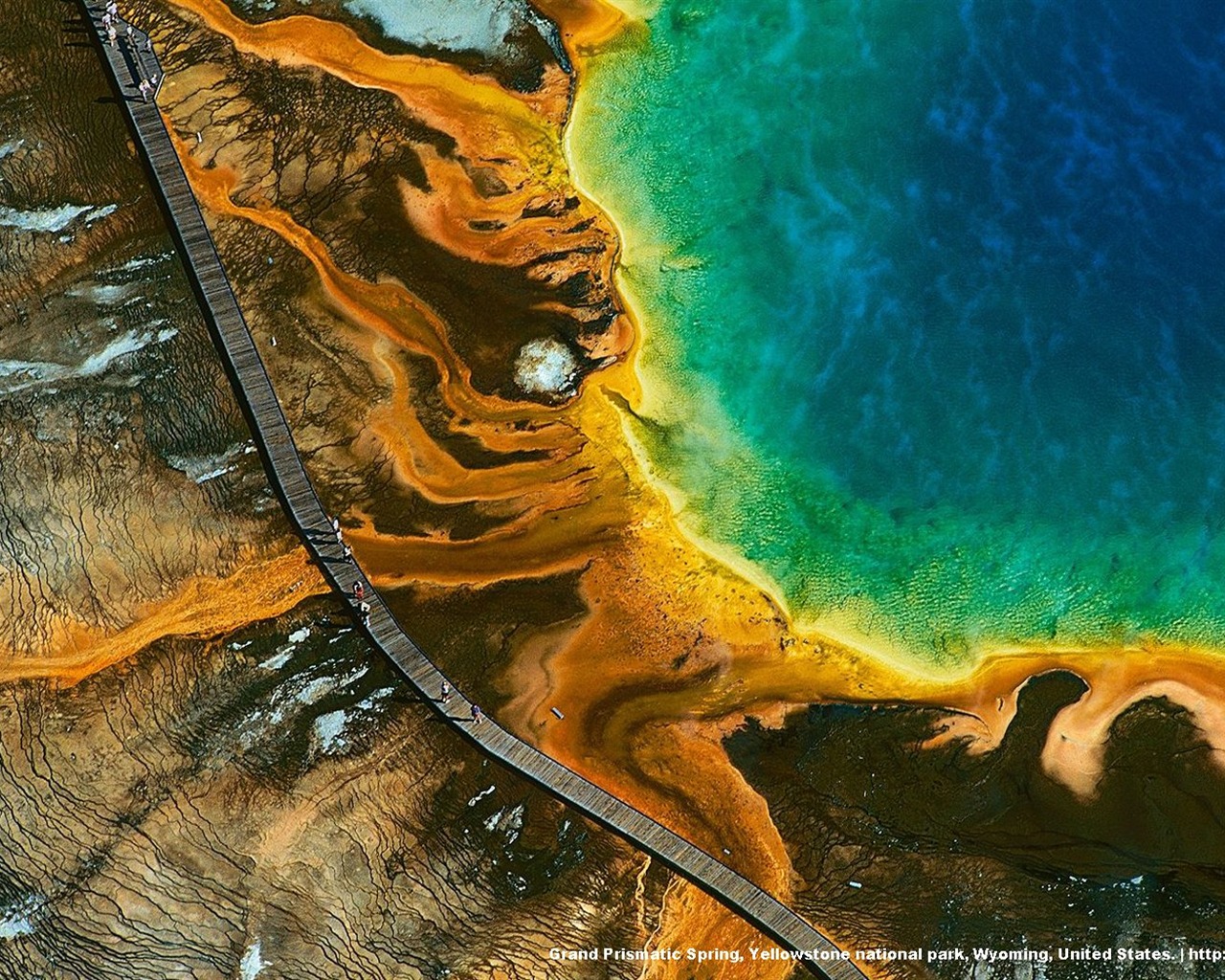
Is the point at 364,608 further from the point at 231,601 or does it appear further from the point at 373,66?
the point at 373,66

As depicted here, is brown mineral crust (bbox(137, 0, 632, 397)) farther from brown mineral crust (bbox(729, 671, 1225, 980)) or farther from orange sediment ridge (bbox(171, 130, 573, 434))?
brown mineral crust (bbox(729, 671, 1225, 980))

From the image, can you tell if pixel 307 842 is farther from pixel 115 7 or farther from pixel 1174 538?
pixel 1174 538

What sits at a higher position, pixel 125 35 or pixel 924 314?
pixel 125 35

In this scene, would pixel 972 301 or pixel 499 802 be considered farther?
pixel 972 301

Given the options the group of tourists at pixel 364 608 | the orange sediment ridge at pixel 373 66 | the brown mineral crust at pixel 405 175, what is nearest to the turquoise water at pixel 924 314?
the brown mineral crust at pixel 405 175

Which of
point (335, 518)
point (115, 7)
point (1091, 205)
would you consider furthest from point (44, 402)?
point (1091, 205)

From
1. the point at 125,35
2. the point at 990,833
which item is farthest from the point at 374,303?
the point at 990,833
